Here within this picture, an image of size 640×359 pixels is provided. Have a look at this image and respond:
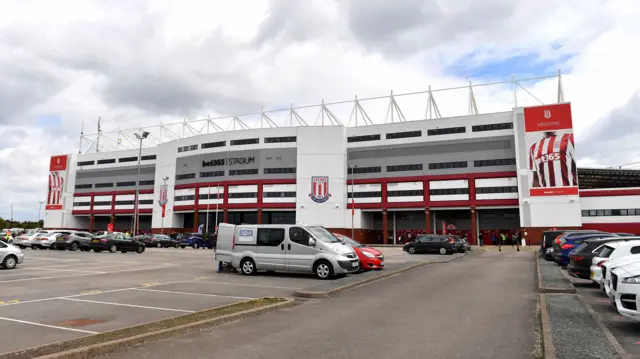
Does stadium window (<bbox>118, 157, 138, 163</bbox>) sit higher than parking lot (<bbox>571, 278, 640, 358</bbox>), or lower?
higher

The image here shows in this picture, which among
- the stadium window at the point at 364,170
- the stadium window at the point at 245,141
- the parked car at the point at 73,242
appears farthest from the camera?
the stadium window at the point at 245,141

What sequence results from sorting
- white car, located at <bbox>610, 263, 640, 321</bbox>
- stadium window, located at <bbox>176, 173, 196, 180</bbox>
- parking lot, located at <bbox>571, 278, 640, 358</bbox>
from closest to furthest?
parking lot, located at <bbox>571, 278, 640, 358</bbox> < white car, located at <bbox>610, 263, 640, 321</bbox> < stadium window, located at <bbox>176, 173, 196, 180</bbox>

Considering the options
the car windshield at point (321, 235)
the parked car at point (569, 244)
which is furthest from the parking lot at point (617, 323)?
the parked car at point (569, 244)

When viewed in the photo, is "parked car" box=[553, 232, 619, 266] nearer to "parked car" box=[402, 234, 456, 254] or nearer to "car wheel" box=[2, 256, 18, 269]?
"parked car" box=[402, 234, 456, 254]

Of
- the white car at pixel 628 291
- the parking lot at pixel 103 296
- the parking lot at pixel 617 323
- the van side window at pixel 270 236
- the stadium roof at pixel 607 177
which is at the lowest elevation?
the parking lot at pixel 103 296

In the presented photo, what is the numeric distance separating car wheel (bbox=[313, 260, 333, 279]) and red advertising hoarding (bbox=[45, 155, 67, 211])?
90.5 metres

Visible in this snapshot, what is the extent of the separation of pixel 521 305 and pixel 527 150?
5362 centimetres

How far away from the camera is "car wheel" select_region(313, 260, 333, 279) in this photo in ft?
51.2

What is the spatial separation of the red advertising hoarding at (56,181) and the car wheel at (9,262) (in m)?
80.4

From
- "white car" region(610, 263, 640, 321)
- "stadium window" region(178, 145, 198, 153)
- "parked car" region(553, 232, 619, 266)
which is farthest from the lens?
"stadium window" region(178, 145, 198, 153)

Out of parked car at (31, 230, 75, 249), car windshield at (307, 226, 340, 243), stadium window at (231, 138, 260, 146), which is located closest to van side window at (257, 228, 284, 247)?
car windshield at (307, 226, 340, 243)

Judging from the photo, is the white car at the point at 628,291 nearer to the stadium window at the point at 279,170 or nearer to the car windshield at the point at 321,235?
the car windshield at the point at 321,235

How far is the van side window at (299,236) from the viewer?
629 inches

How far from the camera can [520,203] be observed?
5797 centimetres
